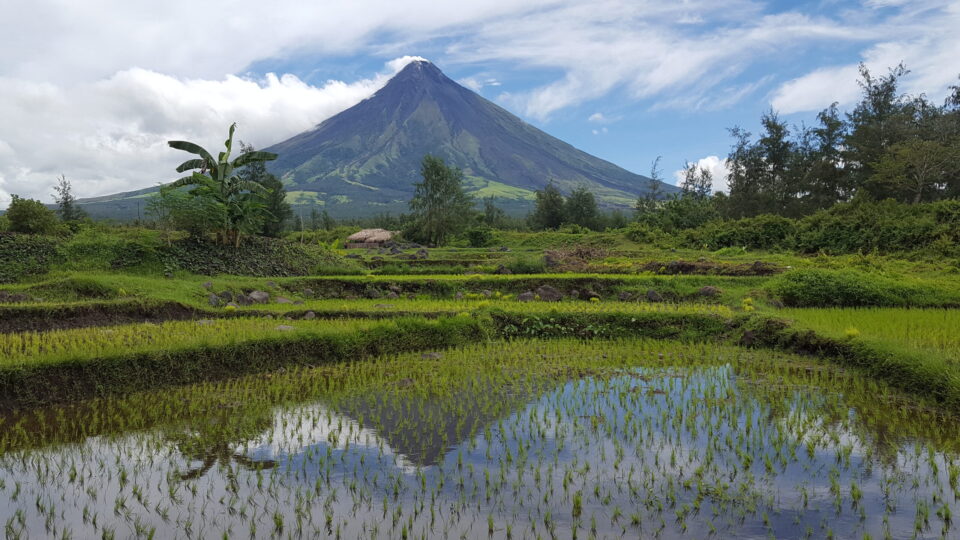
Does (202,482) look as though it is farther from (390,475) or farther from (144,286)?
(144,286)

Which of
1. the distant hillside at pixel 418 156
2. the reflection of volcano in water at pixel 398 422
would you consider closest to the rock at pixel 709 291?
the reflection of volcano in water at pixel 398 422

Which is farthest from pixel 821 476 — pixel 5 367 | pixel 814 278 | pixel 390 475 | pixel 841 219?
pixel 841 219

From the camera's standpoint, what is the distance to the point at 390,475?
16.2ft

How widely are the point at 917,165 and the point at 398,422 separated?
103 ft

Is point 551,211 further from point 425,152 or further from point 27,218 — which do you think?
point 425,152

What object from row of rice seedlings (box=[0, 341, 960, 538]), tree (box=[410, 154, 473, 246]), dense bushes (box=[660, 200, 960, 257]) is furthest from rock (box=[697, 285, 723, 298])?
tree (box=[410, 154, 473, 246])

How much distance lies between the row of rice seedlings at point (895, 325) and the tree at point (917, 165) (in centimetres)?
1963

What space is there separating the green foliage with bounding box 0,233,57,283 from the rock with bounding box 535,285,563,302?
13861 mm

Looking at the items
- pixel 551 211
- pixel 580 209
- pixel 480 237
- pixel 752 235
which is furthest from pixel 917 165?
A: pixel 551 211

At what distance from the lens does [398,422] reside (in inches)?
252

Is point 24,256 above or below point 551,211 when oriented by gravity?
below

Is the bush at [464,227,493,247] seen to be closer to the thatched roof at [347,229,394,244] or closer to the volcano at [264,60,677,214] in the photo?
the thatched roof at [347,229,394,244]

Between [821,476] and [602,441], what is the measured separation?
1880 mm

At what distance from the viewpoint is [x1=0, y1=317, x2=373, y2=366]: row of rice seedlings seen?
754 centimetres
